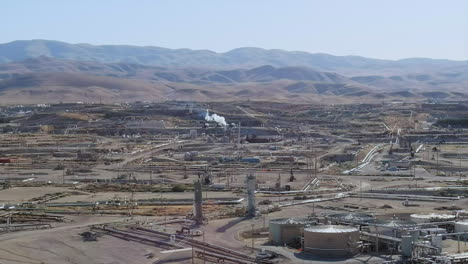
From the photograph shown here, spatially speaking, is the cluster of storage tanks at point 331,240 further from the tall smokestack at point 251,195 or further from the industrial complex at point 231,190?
the tall smokestack at point 251,195

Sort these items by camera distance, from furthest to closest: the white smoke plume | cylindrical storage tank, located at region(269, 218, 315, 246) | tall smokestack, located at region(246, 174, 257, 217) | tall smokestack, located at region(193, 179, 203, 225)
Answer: the white smoke plume → tall smokestack, located at region(246, 174, 257, 217) → tall smokestack, located at region(193, 179, 203, 225) → cylindrical storage tank, located at region(269, 218, 315, 246)

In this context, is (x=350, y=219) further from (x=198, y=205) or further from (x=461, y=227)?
(x=198, y=205)

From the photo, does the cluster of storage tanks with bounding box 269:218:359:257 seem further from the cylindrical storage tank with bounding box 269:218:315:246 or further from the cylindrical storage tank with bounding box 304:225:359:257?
the cylindrical storage tank with bounding box 269:218:315:246

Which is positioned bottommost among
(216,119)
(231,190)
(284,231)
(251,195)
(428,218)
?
(231,190)

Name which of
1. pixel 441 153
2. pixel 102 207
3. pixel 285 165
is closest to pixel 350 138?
pixel 441 153

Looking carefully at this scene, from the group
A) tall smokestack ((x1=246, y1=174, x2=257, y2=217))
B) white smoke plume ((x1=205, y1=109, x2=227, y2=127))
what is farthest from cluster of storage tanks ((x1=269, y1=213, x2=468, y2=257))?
white smoke plume ((x1=205, y1=109, x2=227, y2=127))

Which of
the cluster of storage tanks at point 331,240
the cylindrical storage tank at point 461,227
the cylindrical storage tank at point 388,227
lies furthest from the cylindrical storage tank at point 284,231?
the cylindrical storage tank at point 461,227

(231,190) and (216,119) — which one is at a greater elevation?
(216,119)

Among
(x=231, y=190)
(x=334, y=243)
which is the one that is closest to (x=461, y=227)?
(x=334, y=243)
